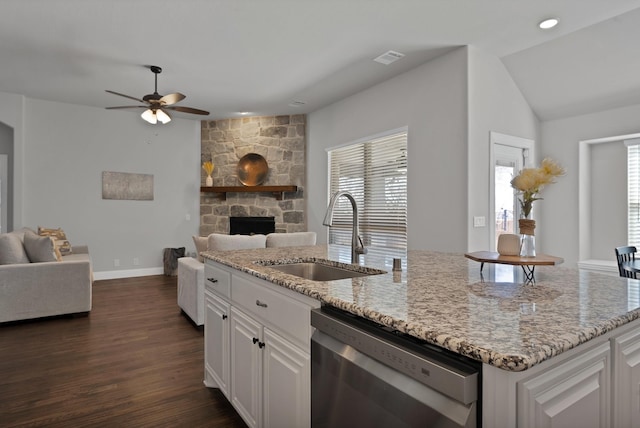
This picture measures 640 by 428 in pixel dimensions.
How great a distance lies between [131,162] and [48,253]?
2.86 meters

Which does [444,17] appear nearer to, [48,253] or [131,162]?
[48,253]

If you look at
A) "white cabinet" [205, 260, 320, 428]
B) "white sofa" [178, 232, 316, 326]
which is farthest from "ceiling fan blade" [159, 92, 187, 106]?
"white cabinet" [205, 260, 320, 428]

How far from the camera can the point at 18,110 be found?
5.40 meters

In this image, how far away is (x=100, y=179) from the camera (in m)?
6.10

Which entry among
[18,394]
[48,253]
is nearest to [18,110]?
[48,253]

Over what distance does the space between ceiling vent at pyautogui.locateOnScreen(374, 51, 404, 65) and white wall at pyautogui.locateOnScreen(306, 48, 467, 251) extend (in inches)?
15.4

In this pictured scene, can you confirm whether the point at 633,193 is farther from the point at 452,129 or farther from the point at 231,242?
the point at 231,242

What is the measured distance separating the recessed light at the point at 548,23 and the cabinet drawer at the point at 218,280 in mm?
3485

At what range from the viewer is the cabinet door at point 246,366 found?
5.32 feet

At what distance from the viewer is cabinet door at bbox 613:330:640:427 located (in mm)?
986

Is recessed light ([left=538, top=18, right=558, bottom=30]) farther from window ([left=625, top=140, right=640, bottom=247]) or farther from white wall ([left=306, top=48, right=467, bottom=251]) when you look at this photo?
window ([left=625, top=140, right=640, bottom=247])

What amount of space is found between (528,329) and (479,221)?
126 inches

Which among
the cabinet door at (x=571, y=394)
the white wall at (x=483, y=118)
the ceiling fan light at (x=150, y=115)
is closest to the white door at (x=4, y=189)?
the ceiling fan light at (x=150, y=115)

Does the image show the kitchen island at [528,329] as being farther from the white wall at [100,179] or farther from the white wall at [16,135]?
the white wall at [16,135]
